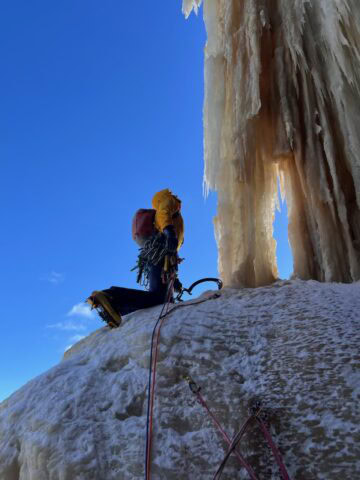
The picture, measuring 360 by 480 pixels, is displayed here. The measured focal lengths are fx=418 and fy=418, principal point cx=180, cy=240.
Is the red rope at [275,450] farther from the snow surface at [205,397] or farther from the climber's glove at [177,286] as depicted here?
the climber's glove at [177,286]

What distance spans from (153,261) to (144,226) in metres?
0.58

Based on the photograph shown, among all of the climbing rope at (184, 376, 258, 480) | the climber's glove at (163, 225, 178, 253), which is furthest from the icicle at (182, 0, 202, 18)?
the climbing rope at (184, 376, 258, 480)

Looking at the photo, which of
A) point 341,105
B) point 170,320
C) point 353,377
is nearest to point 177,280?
point 170,320

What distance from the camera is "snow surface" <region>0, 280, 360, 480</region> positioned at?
2273mm

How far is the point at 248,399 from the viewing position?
101 inches

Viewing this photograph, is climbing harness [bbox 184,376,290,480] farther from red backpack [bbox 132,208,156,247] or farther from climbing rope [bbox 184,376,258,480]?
red backpack [bbox 132,208,156,247]

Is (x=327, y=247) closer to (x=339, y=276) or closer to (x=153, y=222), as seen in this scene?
(x=339, y=276)

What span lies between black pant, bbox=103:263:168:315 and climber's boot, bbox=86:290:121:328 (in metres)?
0.07

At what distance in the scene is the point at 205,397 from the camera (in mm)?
2662

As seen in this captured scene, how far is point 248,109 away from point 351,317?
3289 mm

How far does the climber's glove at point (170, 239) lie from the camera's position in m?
4.47

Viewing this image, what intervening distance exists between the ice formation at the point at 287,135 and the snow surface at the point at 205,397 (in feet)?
4.75

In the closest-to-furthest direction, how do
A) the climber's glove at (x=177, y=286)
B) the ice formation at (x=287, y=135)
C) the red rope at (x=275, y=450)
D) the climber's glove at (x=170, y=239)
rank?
the red rope at (x=275, y=450) → the climber's glove at (x=170, y=239) → the climber's glove at (x=177, y=286) → the ice formation at (x=287, y=135)

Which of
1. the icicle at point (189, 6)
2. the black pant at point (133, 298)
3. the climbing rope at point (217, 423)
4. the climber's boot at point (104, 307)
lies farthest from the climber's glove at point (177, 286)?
the icicle at point (189, 6)
